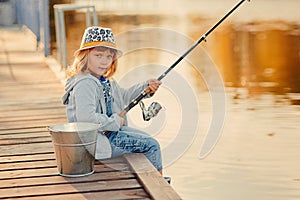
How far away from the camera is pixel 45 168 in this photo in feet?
15.1

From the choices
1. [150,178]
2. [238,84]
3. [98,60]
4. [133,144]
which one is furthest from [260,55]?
[150,178]

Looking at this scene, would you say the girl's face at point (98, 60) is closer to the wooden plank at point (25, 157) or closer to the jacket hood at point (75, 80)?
the jacket hood at point (75, 80)

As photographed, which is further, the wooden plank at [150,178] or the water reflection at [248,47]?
the water reflection at [248,47]

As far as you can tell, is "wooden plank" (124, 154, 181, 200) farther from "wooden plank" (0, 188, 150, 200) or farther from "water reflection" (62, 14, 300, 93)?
"water reflection" (62, 14, 300, 93)

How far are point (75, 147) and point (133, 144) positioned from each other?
522 mm

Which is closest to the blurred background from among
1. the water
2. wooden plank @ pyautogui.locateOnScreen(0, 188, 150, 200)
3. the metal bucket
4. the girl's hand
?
the water

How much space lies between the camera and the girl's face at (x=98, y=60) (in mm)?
4641

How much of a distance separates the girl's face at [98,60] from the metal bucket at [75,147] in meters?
0.39

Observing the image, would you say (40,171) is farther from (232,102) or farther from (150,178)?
(232,102)

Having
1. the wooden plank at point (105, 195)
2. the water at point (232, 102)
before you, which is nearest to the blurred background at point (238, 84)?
the water at point (232, 102)

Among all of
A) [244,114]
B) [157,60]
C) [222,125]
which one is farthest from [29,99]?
[157,60]

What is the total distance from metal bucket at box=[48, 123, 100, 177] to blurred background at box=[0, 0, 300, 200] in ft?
4.90

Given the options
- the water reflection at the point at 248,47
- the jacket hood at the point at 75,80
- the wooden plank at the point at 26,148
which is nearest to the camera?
the jacket hood at the point at 75,80

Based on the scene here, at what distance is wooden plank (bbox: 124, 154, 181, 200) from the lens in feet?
13.1
